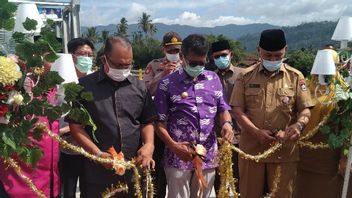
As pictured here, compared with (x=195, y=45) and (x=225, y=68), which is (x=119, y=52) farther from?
(x=225, y=68)

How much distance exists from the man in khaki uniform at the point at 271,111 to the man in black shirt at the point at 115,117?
39.0 inches

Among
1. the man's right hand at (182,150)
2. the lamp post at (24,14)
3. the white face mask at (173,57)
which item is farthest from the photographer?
the white face mask at (173,57)

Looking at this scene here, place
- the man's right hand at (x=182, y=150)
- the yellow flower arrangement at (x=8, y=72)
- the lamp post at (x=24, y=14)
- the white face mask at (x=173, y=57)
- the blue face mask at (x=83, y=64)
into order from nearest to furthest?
the yellow flower arrangement at (x=8, y=72) < the lamp post at (x=24, y=14) < the man's right hand at (x=182, y=150) < the blue face mask at (x=83, y=64) < the white face mask at (x=173, y=57)

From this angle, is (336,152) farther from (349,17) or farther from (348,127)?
(349,17)

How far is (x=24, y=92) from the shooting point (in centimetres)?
238

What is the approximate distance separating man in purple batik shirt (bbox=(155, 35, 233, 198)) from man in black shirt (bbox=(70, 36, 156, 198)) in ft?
1.27

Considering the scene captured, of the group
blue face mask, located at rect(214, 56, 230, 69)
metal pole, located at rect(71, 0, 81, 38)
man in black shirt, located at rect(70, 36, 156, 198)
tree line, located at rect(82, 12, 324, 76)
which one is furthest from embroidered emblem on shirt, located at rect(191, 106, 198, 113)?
tree line, located at rect(82, 12, 324, 76)

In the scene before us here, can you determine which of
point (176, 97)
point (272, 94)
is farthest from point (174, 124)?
point (272, 94)

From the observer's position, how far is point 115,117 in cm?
298

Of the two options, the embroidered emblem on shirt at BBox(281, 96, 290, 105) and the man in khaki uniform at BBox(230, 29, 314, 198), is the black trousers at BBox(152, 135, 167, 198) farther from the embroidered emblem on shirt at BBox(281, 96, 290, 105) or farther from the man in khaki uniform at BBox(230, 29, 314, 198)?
the embroidered emblem on shirt at BBox(281, 96, 290, 105)

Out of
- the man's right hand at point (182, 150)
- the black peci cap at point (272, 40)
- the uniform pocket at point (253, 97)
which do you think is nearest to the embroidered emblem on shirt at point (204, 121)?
the man's right hand at point (182, 150)

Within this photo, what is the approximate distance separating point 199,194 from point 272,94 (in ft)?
3.24

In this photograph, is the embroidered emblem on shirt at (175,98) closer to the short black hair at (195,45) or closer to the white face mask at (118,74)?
the short black hair at (195,45)

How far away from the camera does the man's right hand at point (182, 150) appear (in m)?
3.33
